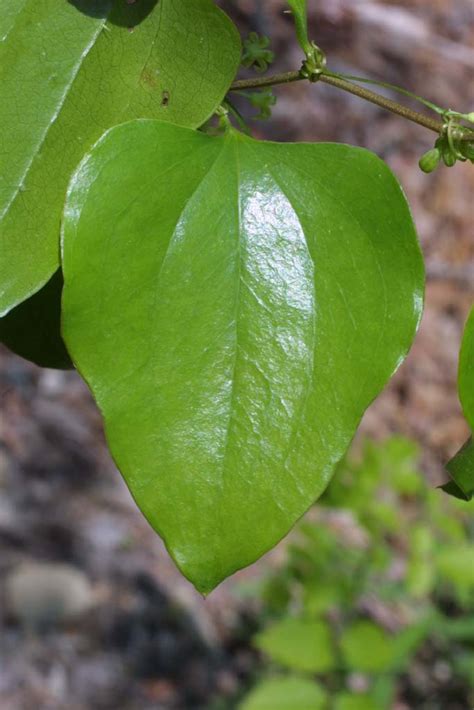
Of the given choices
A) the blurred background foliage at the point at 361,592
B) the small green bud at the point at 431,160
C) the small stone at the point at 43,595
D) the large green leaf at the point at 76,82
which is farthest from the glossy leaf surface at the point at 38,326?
the small stone at the point at 43,595

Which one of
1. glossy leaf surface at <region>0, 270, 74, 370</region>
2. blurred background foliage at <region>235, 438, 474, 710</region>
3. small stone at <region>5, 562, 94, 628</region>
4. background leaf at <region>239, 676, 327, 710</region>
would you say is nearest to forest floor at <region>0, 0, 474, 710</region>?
small stone at <region>5, 562, 94, 628</region>

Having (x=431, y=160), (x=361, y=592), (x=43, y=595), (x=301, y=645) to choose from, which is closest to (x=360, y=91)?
(x=431, y=160)

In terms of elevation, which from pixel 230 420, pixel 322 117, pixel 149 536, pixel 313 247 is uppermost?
pixel 322 117

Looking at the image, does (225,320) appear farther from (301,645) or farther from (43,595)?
(43,595)

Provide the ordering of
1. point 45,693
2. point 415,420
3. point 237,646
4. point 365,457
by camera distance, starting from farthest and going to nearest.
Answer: point 415,420 → point 237,646 → point 45,693 → point 365,457

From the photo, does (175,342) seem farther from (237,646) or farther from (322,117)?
(322,117)

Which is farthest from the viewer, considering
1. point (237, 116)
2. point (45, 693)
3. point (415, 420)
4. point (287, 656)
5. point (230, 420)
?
point (415, 420)

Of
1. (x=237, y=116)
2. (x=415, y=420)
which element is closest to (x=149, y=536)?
(x=415, y=420)
